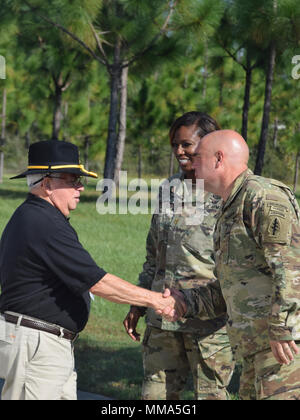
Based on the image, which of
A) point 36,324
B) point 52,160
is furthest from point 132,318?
point 52,160

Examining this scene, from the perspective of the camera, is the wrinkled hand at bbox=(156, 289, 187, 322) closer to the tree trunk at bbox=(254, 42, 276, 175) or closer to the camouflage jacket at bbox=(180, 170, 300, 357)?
the camouflage jacket at bbox=(180, 170, 300, 357)

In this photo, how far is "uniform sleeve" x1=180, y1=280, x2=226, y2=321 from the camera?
3338 mm

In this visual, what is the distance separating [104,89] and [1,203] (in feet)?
44.2

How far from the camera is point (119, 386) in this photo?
5.28 m

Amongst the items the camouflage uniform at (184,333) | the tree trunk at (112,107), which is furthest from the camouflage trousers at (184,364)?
the tree trunk at (112,107)

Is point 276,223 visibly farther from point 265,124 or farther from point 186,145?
point 265,124

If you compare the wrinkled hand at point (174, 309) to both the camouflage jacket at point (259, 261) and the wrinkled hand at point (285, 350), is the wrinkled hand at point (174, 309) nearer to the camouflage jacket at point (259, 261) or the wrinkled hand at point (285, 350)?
the camouflage jacket at point (259, 261)

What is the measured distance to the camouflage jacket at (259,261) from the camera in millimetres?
2570

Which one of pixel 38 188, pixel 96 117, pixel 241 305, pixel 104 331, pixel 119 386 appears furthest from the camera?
pixel 96 117

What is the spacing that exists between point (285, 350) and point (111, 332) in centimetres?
467

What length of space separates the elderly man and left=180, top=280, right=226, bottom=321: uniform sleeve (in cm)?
53

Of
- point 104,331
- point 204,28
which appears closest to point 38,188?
point 104,331

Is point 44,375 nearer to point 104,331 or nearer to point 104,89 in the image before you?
point 104,331

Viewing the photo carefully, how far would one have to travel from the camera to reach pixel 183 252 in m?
3.48
